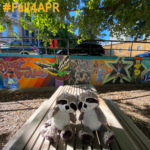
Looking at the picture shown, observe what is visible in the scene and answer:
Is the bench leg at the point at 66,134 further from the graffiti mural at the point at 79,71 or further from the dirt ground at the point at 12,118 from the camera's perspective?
the graffiti mural at the point at 79,71

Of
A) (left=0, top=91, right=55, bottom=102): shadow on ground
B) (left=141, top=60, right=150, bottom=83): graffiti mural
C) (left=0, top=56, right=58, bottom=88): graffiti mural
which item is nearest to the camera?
→ (left=0, top=91, right=55, bottom=102): shadow on ground

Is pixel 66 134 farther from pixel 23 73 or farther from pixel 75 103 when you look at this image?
pixel 23 73

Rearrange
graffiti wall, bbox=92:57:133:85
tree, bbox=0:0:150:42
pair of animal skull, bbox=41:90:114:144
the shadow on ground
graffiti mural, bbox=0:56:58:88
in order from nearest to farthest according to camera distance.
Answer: pair of animal skull, bbox=41:90:114:144, tree, bbox=0:0:150:42, the shadow on ground, graffiti mural, bbox=0:56:58:88, graffiti wall, bbox=92:57:133:85

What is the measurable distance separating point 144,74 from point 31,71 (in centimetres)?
785

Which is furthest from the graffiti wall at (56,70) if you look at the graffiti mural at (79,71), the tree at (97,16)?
the tree at (97,16)

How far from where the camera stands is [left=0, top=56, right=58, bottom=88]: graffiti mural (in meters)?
6.64

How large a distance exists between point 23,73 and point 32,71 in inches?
24.3

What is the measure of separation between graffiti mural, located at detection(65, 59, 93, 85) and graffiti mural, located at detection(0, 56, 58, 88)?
1.24 metres

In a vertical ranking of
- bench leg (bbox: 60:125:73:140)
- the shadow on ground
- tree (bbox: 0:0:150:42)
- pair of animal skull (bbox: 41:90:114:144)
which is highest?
tree (bbox: 0:0:150:42)

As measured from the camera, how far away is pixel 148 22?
4156mm

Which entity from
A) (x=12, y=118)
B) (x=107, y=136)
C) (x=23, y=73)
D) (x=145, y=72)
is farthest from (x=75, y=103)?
(x=145, y=72)

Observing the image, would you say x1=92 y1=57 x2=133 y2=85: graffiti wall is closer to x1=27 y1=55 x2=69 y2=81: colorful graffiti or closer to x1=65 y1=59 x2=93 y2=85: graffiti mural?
x1=65 y1=59 x2=93 y2=85: graffiti mural

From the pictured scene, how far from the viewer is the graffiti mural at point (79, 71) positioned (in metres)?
6.71

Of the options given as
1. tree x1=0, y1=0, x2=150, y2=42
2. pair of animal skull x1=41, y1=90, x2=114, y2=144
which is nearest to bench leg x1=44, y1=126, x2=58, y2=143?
pair of animal skull x1=41, y1=90, x2=114, y2=144
